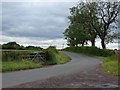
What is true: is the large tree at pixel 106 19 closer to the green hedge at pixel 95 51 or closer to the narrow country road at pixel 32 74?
the green hedge at pixel 95 51

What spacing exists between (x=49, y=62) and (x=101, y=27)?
36.7 m

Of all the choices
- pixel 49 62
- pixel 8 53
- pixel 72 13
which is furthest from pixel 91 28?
pixel 8 53

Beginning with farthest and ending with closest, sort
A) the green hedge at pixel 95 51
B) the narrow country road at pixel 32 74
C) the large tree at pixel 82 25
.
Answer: the large tree at pixel 82 25
the green hedge at pixel 95 51
the narrow country road at pixel 32 74

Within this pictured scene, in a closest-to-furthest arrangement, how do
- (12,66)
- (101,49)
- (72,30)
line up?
(12,66) < (101,49) < (72,30)

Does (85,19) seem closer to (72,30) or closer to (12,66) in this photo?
(72,30)

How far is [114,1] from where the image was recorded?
2736 inches

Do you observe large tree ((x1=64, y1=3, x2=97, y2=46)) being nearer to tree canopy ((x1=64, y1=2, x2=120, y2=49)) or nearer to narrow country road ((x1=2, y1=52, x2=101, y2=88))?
tree canopy ((x1=64, y1=2, x2=120, y2=49))

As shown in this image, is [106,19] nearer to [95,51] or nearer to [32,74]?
[95,51]

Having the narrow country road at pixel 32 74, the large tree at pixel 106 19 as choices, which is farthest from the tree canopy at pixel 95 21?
the narrow country road at pixel 32 74

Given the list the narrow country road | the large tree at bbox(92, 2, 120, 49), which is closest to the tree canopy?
the large tree at bbox(92, 2, 120, 49)

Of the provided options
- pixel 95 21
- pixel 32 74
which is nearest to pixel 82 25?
pixel 95 21

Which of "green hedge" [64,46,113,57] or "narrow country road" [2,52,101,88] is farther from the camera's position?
"green hedge" [64,46,113,57]

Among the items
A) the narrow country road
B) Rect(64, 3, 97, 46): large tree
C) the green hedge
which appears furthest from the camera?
Rect(64, 3, 97, 46): large tree

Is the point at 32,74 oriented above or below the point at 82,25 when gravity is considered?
below
